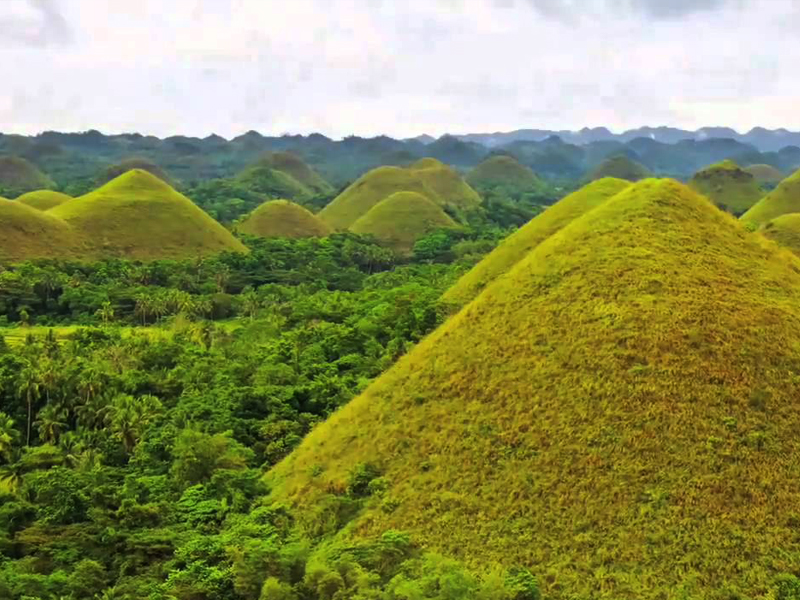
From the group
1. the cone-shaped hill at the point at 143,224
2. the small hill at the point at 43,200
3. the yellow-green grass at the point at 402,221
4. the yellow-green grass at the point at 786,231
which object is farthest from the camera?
the small hill at the point at 43,200

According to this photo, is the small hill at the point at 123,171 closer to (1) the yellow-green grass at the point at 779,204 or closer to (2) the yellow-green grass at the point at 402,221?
(2) the yellow-green grass at the point at 402,221

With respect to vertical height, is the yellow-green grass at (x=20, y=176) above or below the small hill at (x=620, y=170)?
below

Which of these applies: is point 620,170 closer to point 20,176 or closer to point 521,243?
point 20,176

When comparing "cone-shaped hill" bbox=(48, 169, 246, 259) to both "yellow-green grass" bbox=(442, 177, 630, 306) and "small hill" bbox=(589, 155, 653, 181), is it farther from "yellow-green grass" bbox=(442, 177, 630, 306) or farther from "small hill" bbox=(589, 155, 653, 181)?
"small hill" bbox=(589, 155, 653, 181)

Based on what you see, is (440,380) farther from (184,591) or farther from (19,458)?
(19,458)

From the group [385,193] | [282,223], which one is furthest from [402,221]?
[385,193]

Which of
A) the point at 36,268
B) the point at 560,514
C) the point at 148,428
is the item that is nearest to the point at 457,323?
the point at 560,514

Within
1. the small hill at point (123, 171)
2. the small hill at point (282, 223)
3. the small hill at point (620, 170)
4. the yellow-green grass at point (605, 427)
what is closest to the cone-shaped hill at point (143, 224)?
the small hill at point (282, 223)

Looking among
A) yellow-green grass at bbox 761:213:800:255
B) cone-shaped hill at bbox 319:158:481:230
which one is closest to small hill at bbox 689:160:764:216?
cone-shaped hill at bbox 319:158:481:230
